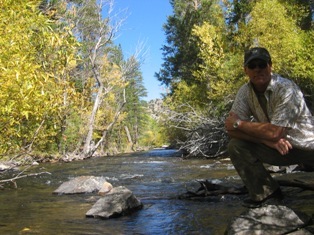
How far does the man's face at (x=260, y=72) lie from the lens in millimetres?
3219

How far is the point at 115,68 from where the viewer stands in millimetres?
29625

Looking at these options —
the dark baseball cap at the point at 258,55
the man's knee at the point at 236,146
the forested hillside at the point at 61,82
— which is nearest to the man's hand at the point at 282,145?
the man's knee at the point at 236,146

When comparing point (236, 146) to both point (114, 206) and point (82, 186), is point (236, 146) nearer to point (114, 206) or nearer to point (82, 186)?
point (114, 206)

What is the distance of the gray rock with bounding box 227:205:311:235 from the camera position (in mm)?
2721

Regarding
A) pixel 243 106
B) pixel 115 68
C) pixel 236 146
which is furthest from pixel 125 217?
pixel 115 68

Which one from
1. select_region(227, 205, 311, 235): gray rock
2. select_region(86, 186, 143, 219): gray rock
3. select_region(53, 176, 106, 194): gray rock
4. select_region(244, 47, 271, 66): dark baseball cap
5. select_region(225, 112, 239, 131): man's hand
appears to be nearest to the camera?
select_region(227, 205, 311, 235): gray rock

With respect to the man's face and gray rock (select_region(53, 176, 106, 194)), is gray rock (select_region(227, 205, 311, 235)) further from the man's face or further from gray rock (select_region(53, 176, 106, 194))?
gray rock (select_region(53, 176, 106, 194))

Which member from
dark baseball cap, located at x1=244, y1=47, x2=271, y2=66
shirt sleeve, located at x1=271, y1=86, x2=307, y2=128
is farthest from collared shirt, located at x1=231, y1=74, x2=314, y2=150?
dark baseball cap, located at x1=244, y1=47, x2=271, y2=66

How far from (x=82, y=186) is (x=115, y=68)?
24142 millimetres

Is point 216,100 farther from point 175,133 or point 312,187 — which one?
point 312,187

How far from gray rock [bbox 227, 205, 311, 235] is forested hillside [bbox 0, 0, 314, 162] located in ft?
9.08

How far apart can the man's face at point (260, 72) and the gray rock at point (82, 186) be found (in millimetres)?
3961

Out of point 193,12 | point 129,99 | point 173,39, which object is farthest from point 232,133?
point 129,99

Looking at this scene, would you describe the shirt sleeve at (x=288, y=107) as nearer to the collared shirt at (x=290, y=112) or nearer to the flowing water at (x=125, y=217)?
the collared shirt at (x=290, y=112)
